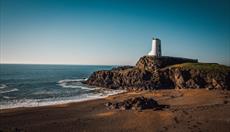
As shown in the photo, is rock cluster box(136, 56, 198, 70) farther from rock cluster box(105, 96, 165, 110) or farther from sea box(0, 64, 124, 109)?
rock cluster box(105, 96, 165, 110)

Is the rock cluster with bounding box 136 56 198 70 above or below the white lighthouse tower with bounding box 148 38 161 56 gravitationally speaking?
below

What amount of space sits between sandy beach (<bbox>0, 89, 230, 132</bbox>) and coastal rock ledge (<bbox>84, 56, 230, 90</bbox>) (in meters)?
17.0

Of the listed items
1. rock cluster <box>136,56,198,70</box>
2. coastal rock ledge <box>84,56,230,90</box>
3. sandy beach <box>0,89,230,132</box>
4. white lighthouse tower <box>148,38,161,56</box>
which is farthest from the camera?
white lighthouse tower <box>148,38,161,56</box>

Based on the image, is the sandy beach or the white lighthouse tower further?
the white lighthouse tower

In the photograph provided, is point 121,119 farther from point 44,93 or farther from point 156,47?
point 156,47

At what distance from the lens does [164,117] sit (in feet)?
85.5

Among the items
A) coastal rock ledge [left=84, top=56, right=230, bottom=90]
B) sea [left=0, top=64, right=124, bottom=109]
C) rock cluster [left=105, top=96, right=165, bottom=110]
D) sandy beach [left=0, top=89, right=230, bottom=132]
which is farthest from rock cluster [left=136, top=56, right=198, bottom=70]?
rock cluster [left=105, top=96, right=165, bottom=110]

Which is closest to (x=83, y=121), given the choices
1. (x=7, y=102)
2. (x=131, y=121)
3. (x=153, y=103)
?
(x=131, y=121)

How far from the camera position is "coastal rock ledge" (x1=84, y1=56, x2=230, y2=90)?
49.7 m

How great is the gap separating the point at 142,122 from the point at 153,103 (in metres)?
7.26

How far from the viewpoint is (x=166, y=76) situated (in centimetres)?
5575

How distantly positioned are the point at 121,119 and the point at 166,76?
3282 cm

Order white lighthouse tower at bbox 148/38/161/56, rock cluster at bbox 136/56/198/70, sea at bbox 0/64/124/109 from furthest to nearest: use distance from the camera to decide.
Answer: white lighthouse tower at bbox 148/38/161/56 < rock cluster at bbox 136/56/198/70 < sea at bbox 0/64/124/109

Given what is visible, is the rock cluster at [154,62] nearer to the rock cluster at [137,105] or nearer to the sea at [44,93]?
the sea at [44,93]
